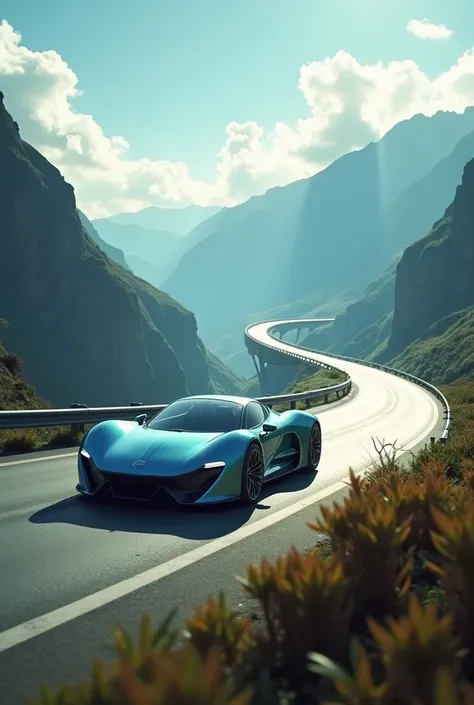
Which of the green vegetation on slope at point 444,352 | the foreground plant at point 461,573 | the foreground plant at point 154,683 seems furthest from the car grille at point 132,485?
the green vegetation on slope at point 444,352

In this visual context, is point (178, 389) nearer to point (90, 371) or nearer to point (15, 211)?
point (90, 371)

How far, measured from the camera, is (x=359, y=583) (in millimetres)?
3268

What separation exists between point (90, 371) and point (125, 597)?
114 meters

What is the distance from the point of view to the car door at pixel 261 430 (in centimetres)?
888

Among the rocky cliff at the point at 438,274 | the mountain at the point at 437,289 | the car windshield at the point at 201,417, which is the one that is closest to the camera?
the car windshield at the point at 201,417

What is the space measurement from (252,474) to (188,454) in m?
1.08

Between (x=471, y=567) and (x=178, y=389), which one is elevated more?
(x=471, y=567)

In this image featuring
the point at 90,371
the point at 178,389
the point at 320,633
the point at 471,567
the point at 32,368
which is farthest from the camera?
the point at 178,389

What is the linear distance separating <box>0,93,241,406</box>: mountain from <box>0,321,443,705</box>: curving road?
89.9 m

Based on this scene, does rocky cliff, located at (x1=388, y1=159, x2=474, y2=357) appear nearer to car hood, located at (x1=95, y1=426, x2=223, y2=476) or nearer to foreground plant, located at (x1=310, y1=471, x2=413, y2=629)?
car hood, located at (x1=95, y1=426, x2=223, y2=476)

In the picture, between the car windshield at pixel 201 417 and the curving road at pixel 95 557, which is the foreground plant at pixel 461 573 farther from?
the car windshield at pixel 201 417

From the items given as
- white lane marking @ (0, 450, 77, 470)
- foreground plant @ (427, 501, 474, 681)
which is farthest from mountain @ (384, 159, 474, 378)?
foreground plant @ (427, 501, 474, 681)

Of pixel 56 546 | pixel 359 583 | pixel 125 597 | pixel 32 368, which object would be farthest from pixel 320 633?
pixel 32 368

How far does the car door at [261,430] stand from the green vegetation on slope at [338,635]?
4401mm
